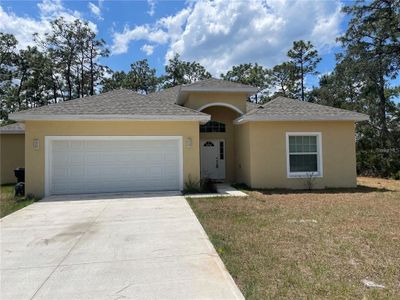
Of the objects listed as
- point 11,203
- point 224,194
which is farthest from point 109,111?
point 224,194

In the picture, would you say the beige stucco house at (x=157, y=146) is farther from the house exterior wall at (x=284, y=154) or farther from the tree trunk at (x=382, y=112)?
the tree trunk at (x=382, y=112)

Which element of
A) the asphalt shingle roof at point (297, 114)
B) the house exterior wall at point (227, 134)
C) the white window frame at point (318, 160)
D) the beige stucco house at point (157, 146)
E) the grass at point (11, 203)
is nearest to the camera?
the grass at point (11, 203)

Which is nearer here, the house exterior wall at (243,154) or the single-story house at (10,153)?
the house exterior wall at (243,154)

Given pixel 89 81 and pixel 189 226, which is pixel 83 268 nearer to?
pixel 189 226

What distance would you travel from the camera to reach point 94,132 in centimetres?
1223

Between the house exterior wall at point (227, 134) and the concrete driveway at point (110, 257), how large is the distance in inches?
292

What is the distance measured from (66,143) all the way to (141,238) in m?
7.45

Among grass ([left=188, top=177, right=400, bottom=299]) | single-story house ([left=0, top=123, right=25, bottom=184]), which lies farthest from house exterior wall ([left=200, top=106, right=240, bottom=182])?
single-story house ([left=0, top=123, right=25, bottom=184])

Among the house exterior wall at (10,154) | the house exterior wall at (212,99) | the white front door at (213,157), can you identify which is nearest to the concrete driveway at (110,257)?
the white front door at (213,157)

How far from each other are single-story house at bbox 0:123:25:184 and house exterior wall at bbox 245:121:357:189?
13.1 m

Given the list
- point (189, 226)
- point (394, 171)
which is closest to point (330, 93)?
point (394, 171)

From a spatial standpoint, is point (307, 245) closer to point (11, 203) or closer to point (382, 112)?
point (11, 203)

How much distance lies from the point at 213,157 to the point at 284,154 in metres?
4.11

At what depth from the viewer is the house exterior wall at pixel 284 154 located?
13250 millimetres
